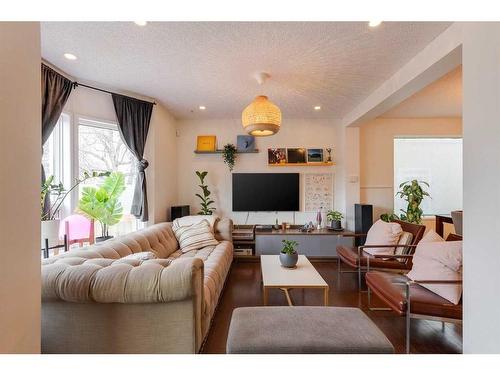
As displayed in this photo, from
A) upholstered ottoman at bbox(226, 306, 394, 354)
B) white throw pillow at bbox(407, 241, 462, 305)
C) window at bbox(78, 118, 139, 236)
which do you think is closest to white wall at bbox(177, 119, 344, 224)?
window at bbox(78, 118, 139, 236)

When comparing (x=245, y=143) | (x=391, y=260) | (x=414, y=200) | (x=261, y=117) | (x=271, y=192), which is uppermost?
(x=245, y=143)

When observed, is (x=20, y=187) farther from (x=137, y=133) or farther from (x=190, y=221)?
(x=190, y=221)

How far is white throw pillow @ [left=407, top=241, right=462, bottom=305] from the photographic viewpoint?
1.83 meters

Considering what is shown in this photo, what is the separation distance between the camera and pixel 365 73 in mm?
2703

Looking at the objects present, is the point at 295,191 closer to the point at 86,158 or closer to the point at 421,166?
the point at 421,166

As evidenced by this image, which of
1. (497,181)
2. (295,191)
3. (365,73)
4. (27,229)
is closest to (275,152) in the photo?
(295,191)

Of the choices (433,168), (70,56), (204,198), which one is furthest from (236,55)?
(433,168)

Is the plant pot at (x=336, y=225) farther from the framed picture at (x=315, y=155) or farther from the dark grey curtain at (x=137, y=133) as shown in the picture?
the dark grey curtain at (x=137, y=133)

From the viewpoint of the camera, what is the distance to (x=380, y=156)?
450 centimetres

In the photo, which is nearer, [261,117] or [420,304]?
[420,304]

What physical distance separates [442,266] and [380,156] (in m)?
2.98

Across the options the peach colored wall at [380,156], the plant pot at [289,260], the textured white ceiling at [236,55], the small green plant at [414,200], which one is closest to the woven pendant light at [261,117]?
the textured white ceiling at [236,55]

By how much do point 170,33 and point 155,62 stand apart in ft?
1.85
